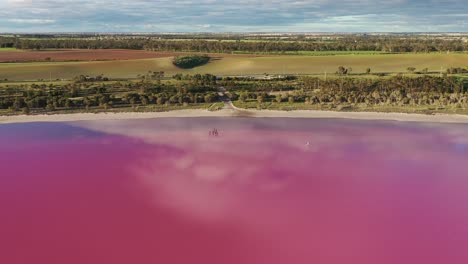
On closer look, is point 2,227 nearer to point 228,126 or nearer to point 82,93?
point 228,126

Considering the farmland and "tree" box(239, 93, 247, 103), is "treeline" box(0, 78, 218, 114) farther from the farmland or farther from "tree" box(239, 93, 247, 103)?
the farmland

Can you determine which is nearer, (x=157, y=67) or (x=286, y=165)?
(x=286, y=165)

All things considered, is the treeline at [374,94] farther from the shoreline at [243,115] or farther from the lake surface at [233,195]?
the lake surface at [233,195]

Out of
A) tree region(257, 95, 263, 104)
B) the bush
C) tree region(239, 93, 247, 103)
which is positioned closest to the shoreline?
tree region(257, 95, 263, 104)

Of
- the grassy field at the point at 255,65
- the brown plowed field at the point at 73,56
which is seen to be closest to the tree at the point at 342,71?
the grassy field at the point at 255,65

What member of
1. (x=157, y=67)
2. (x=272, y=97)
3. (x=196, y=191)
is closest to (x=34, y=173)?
(x=196, y=191)

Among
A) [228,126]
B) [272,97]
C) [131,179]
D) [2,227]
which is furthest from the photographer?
[272,97]
